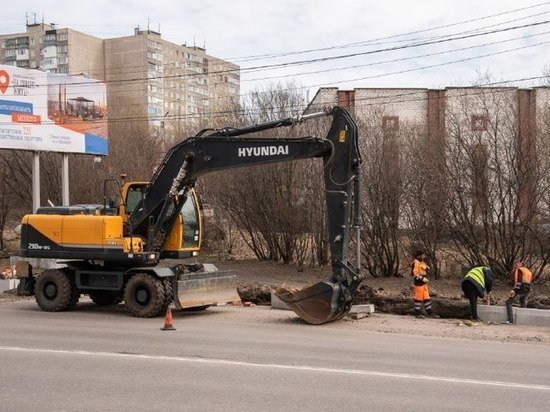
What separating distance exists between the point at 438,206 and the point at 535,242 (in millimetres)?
3067

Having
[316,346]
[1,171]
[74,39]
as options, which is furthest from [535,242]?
[74,39]

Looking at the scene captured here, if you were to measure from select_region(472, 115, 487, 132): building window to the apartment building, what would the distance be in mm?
53433

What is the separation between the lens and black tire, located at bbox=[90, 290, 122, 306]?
1664cm

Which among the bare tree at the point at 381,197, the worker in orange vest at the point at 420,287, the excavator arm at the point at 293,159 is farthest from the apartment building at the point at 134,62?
the worker in orange vest at the point at 420,287

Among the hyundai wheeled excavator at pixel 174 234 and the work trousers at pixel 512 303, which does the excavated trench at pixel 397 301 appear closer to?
the work trousers at pixel 512 303

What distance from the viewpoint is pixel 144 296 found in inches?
580

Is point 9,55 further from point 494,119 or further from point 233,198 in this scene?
point 494,119

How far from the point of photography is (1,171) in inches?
1372

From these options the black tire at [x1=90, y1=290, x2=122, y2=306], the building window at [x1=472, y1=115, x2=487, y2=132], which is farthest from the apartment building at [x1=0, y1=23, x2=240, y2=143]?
the black tire at [x1=90, y1=290, x2=122, y2=306]

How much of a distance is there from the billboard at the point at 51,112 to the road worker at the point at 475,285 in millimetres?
18861

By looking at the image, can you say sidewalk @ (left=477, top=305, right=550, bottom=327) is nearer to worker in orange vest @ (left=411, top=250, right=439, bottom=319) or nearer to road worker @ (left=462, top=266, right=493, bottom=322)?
road worker @ (left=462, top=266, right=493, bottom=322)

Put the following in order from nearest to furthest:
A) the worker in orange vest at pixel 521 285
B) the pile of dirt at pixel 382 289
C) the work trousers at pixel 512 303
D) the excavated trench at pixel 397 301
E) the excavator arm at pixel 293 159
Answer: the excavator arm at pixel 293 159
the work trousers at pixel 512 303
the worker in orange vest at pixel 521 285
the excavated trench at pixel 397 301
the pile of dirt at pixel 382 289

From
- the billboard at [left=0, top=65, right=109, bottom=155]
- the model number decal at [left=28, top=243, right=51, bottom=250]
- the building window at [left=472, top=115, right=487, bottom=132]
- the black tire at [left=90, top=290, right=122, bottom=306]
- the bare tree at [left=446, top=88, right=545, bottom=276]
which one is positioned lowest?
the black tire at [left=90, top=290, right=122, bottom=306]

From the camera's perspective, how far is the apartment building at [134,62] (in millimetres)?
76000
